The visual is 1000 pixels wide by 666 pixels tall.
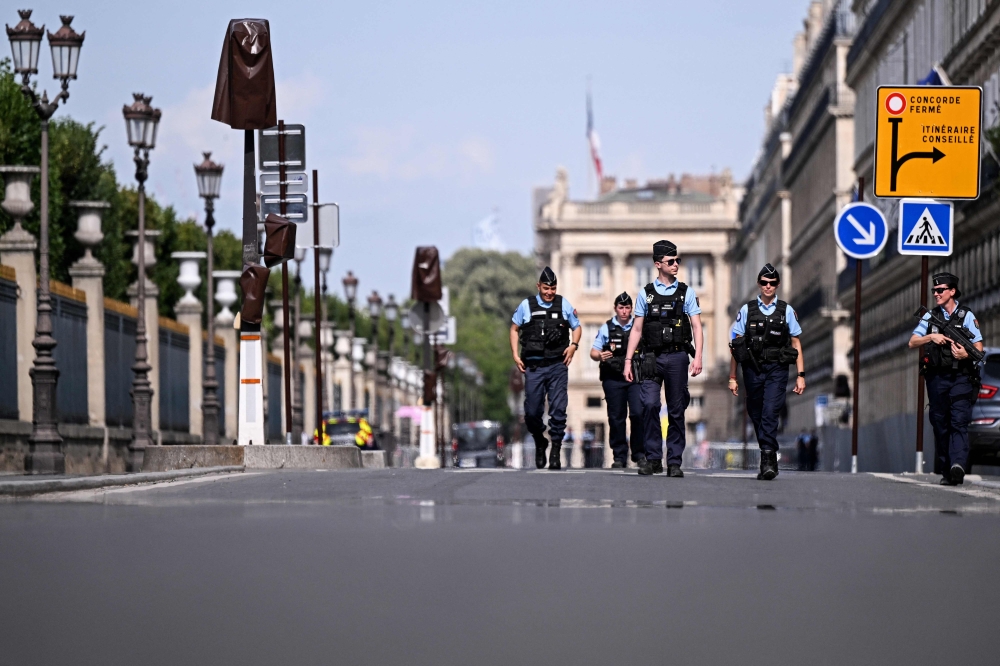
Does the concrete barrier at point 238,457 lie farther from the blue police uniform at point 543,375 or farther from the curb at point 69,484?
the curb at point 69,484

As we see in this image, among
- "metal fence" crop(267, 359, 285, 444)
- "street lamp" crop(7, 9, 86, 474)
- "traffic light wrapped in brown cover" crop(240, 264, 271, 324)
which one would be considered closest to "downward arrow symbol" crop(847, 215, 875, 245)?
"traffic light wrapped in brown cover" crop(240, 264, 271, 324)

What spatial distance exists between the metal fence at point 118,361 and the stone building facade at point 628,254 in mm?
123855

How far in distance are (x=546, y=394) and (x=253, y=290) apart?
3.35 meters

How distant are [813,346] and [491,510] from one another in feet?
273

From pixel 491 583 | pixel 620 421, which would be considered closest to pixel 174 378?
pixel 620 421

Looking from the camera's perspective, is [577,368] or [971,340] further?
[577,368]

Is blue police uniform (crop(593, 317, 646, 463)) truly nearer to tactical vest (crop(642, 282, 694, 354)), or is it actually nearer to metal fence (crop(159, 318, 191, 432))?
tactical vest (crop(642, 282, 694, 354))

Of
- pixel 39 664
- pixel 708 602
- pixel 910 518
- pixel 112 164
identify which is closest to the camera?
pixel 39 664

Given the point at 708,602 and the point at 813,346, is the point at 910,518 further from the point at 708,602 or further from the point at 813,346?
the point at 813,346

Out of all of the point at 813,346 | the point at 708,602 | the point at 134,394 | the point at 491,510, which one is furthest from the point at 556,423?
the point at 813,346

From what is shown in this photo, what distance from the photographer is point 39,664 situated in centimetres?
784

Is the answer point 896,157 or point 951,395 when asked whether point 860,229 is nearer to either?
point 896,157

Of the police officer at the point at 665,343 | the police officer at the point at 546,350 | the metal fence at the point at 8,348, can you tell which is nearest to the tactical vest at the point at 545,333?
the police officer at the point at 546,350

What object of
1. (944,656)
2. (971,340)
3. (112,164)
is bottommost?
(944,656)
